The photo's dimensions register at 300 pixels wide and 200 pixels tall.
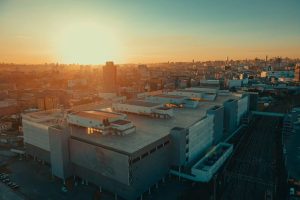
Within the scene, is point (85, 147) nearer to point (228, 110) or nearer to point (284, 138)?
point (228, 110)

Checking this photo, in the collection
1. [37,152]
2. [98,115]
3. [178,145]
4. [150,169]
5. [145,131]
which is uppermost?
[98,115]

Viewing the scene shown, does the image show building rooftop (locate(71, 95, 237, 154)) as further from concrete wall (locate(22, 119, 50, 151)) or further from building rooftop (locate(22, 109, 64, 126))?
building rooftop (locate(22, 109, 64, 126))

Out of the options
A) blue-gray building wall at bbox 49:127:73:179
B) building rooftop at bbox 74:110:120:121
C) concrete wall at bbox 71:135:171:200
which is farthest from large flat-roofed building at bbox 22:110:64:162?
concrete wall at bbox 71:135:171:200

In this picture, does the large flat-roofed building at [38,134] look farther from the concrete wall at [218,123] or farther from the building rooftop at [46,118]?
the concrete wall at [218,123]

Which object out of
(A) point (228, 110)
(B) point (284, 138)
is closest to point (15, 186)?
(A) point (228, 110)

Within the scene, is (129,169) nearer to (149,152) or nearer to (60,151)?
(149,152)

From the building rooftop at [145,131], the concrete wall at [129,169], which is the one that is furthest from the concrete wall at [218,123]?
the concrete wall at [129,169]

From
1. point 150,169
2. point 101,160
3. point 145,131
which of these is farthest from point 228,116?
point 101,160
